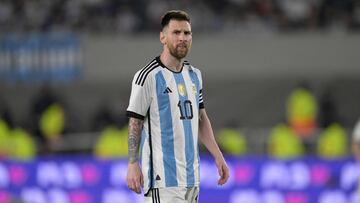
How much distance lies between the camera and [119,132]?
19125mm

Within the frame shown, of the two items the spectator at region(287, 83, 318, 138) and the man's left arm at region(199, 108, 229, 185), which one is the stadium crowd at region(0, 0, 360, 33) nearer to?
the spectator at region(287, 83, 318, 138)

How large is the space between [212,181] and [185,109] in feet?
24.0

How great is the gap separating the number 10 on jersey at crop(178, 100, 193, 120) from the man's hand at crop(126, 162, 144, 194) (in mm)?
417

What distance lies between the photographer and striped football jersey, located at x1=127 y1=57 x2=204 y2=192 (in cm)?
637

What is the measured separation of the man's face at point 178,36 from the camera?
20.8 ft

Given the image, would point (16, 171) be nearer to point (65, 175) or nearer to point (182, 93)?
point (65, 175)

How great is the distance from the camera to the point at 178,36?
20.8 ft

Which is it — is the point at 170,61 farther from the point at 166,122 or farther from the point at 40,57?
the point at 40,57

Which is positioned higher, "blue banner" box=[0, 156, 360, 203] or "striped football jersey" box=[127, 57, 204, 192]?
A: "striped football jersey" box=[127, 57, 204, 192]

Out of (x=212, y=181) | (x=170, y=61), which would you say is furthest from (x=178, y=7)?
(x=170, y=61)

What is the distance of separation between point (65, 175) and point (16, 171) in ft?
2.41

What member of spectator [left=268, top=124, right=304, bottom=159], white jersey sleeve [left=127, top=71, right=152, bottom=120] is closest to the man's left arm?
white jersey sleeve [left=127, top=71, right=152, bottom=120]

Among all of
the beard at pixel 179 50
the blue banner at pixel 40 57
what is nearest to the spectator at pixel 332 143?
the blue banner at pixel 40 57

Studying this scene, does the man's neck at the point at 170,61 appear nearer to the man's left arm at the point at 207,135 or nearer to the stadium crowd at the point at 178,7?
the man's left arm at the point at 207,135
